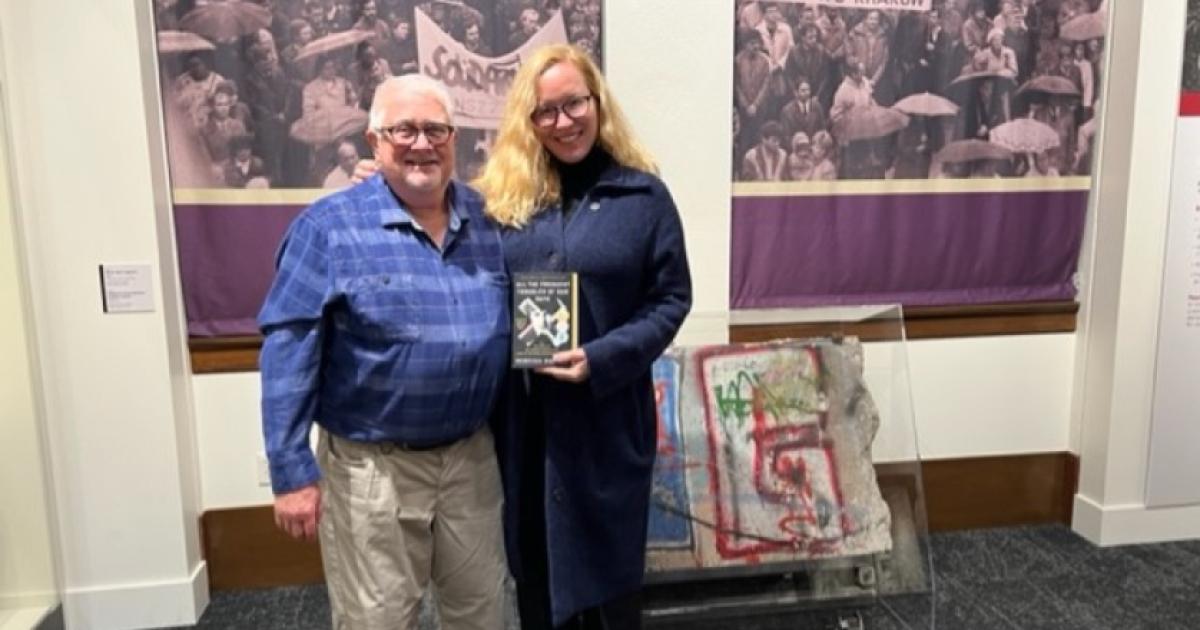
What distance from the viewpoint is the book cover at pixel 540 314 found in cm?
153

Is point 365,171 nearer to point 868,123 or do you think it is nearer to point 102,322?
point 102,322

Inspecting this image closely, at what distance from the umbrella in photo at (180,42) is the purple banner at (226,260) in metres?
0.44

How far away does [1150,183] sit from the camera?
2842mm

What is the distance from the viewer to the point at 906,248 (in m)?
2.88

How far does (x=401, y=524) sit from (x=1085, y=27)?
8.97 ft

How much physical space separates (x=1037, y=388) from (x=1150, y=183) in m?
0.79

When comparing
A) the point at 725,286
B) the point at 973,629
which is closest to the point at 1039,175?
the point at 725,286

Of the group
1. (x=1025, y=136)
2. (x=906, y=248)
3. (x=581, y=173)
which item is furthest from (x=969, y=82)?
(x=581, y=173)

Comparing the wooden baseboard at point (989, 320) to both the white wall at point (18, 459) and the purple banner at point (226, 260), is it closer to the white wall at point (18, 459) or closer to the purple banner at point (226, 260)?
the purple banner at point (226, 260)

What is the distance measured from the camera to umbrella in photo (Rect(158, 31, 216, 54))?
2.40 metres

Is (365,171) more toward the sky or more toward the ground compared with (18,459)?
more toward the sky

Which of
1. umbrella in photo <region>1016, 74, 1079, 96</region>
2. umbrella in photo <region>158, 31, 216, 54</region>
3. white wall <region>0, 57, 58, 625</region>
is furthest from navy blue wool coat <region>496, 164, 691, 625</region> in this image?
umbrella in photo <region>1016, 74, 1079, 96</region>

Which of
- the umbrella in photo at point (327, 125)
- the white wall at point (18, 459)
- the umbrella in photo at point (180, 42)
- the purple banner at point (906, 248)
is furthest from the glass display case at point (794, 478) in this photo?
the white wall at point (18, 459)

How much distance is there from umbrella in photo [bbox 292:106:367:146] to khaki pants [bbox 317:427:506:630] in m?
1.22
